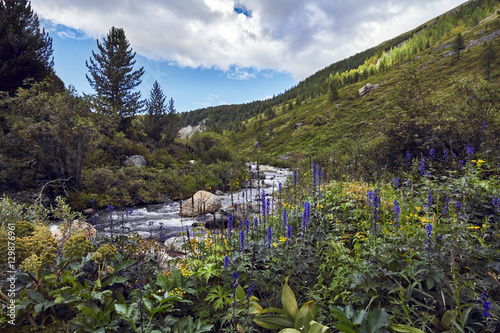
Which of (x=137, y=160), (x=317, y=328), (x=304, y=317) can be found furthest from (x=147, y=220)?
(x=317, y=328)

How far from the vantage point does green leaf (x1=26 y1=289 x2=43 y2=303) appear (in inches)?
80.8

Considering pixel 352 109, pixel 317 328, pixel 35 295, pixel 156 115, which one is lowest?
pixel 317 328

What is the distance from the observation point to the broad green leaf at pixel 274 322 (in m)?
2.11

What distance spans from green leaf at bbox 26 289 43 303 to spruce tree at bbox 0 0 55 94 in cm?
1876

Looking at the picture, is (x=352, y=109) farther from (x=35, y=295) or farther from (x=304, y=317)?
(x=35, y=295)

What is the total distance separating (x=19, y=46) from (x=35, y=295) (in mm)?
22419

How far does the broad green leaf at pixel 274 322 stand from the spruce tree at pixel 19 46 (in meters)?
20.3

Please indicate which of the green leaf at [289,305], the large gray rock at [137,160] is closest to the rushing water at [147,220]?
the large gray rock at [137,160]

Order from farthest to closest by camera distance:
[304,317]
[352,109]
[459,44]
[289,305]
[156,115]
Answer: [459,44] → [352,109] → [156,115] → [289,305] → [304,317]

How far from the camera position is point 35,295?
207cm

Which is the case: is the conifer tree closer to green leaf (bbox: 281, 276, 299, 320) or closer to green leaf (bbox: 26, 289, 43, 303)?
green leaf (bbox: 281, 276, 299, 320)

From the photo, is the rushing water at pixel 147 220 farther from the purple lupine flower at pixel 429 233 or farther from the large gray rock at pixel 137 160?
the purple lupine flower at pixel 429 233

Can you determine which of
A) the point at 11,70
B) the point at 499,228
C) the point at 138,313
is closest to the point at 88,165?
the point at 11,70

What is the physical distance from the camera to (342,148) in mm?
12828
